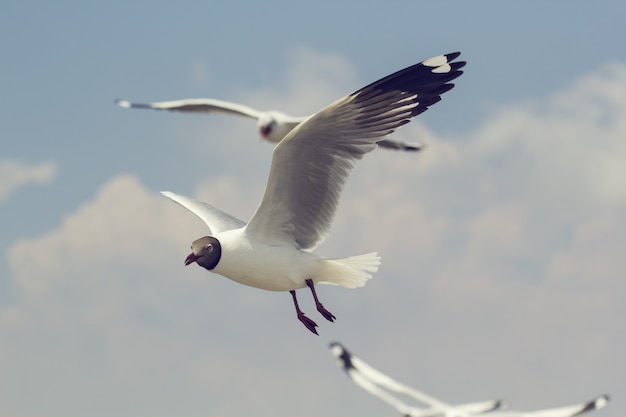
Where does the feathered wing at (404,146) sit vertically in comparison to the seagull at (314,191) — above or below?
above

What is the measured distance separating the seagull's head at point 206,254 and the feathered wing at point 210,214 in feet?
3.42

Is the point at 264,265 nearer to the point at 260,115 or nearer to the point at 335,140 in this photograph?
the point at 335,140

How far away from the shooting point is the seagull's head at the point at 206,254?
Answer: 7742 millimetres

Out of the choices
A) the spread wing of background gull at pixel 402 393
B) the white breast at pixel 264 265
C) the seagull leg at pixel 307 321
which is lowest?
the spread wing of background gull at pixel 402 393

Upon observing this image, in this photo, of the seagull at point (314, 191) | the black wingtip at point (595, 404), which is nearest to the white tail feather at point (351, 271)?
the seagull at point (314, 191)

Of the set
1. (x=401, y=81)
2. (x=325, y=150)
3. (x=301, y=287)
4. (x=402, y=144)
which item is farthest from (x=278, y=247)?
(x=402, y=144)

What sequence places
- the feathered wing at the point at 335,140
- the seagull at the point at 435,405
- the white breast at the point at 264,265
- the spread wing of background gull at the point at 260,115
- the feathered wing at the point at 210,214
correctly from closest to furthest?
the seagull at the point at 435,405, the feathered wing at the point at 335,140, the white breast at the point at 264,265, the feathered wing at the point at 210,214, the spread wing of background gull at the point at 260,115

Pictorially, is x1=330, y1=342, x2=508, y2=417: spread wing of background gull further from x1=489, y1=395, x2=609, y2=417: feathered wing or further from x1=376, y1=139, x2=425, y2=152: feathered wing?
x1=376, y1=139, x2=425, y2=152: feathered wing

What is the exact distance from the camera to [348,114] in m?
7.43

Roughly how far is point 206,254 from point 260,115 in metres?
7.98

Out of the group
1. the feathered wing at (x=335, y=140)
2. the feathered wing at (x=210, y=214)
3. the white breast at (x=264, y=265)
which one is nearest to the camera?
the feathered wing at (x=335, y=140)

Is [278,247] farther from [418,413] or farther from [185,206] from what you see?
[418,413]

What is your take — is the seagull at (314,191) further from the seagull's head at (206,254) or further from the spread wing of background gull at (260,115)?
the spread wing of background gull at (260,115)

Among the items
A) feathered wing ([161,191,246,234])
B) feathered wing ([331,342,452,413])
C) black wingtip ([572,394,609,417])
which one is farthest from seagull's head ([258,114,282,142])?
black wingtip ([572,394,609,417])
